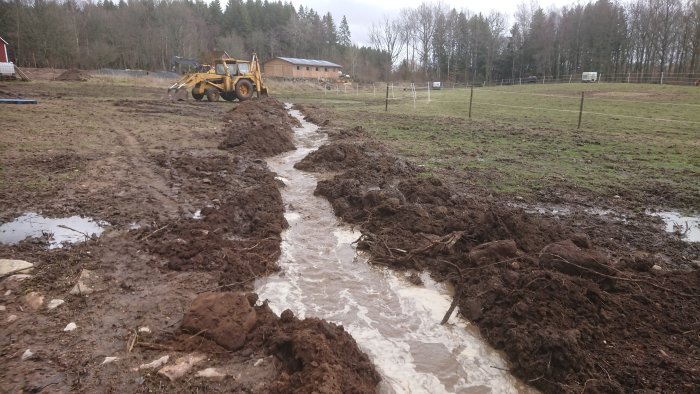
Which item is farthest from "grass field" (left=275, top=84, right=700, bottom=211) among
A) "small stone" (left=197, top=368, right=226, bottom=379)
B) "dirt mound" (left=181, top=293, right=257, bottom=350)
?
"small stone" (left=197, top=368, right=226, bottom=379)

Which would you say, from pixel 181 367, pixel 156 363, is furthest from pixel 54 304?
pixel 181 367

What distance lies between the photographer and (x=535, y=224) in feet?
19.3

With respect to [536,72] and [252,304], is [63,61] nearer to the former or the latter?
[252,304]

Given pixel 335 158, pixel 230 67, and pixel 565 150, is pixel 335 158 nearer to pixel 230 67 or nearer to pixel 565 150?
pixel 565 150

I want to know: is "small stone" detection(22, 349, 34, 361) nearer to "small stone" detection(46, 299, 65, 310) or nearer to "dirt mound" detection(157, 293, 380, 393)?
"small stone" detection(46, 299, 65, 310)

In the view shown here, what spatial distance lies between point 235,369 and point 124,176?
6.44 m

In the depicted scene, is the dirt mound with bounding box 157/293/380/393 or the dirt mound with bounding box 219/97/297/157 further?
the dirt mound with bounding box 219/97/297/157

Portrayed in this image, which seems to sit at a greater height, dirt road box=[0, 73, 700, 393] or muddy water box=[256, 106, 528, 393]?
dirt road box=[0, 73, 700, 393]

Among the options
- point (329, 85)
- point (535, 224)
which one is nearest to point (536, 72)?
point (329, 85)

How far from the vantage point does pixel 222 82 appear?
25328 mm

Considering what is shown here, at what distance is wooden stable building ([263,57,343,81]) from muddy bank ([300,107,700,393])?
6401cm

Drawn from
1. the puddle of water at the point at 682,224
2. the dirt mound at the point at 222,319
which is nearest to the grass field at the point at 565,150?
the puddle of water at the point at 682,224

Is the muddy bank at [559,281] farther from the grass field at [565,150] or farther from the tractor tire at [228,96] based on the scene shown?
the tractor tire at [228,96]

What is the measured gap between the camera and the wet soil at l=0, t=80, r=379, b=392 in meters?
3.22
